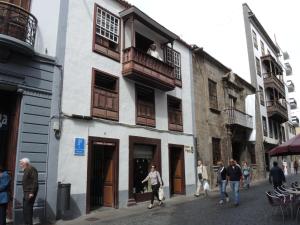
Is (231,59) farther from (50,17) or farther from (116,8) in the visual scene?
A: (50,17)

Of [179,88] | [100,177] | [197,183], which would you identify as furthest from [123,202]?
[179,88]

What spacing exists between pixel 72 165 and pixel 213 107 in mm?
11857

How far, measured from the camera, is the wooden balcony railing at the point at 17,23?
8.72m

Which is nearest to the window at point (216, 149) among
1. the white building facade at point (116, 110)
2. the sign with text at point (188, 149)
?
the sign with text at point (188, 149)

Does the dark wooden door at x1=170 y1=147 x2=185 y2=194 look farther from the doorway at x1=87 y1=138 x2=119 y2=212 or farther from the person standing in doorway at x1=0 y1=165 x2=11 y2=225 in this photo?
the person standing in doorway at x1=0 y1=165 x2=11 y2=225

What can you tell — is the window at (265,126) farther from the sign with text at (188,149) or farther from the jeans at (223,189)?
the jeans at (223,189)

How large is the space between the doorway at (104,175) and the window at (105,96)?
109 cm

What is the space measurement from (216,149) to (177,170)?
14.7 ft

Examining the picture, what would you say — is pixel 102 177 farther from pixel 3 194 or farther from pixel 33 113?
pixel 3 194

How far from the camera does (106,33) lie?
12586mm

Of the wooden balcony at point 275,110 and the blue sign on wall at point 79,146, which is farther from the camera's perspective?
the wooden balcony at point 275,110

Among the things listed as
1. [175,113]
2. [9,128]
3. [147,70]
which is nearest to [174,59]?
[175,113]

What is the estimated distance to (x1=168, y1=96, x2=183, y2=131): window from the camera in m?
15.6

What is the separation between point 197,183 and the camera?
16516mm
